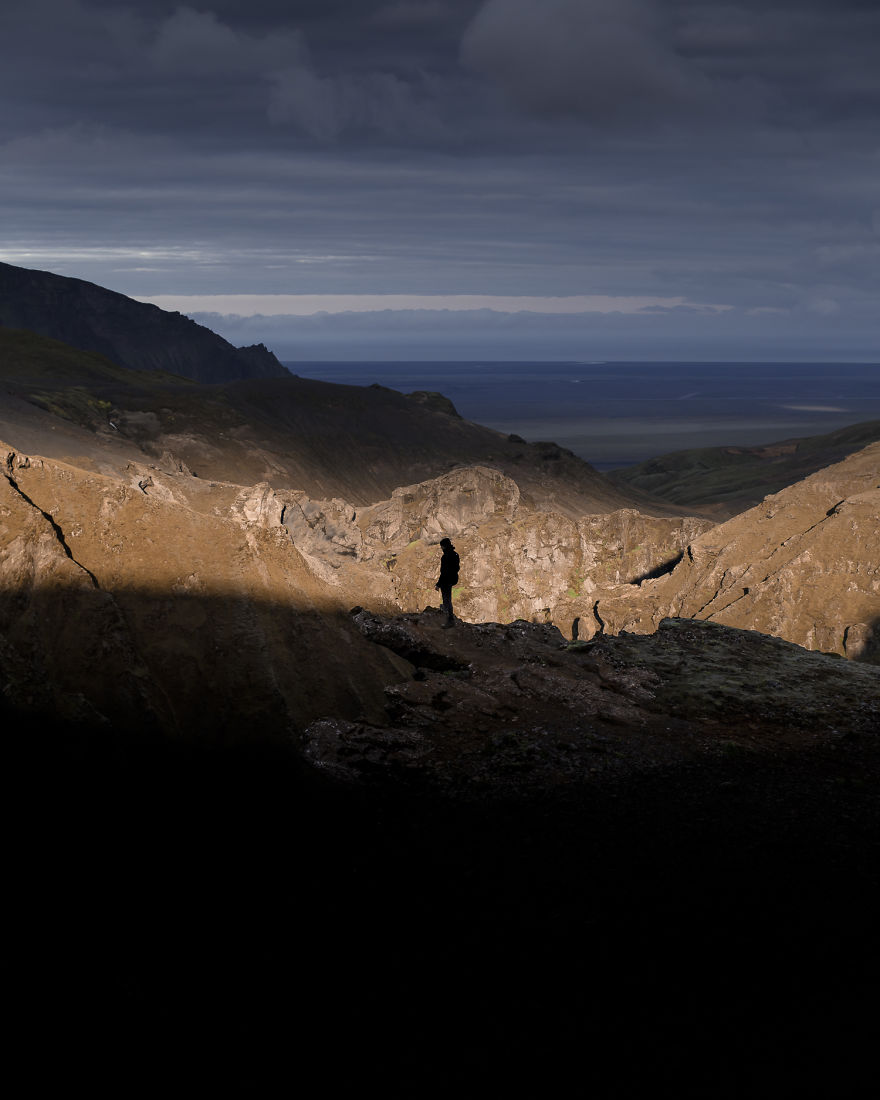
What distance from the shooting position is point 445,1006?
1434 cm

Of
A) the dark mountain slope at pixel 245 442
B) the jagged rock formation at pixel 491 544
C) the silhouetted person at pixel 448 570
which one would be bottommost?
the jagged rock formation at pixel 491 544

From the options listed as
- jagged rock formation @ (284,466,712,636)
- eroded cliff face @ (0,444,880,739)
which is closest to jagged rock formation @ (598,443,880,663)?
jagged rock formation @ (284,466,712,636)

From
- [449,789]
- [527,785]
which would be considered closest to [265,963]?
[449,789]

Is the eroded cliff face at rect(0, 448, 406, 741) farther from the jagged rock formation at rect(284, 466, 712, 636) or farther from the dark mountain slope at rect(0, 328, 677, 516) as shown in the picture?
the dark mountain slope at rect(0, 328, 677, 516)

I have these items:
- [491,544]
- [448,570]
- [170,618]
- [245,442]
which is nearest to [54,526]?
[170,618]

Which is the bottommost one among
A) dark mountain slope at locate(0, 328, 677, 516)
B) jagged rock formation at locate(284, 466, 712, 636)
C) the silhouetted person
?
jagged rock formation at locate(284, 466, 712, 636)

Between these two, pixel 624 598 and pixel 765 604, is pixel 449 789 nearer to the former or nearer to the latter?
pixel 765 604

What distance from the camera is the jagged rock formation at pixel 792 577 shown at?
68000 millimetres

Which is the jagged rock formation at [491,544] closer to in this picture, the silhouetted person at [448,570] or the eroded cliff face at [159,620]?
the silhouetted person at [448,570]

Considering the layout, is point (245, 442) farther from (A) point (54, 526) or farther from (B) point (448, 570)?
(A) point (54, 526)

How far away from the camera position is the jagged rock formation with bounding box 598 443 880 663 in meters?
68.0

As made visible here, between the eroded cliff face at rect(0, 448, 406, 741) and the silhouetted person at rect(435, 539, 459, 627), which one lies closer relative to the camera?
the eroded cliff face at rect(0, 448, 406, 741)

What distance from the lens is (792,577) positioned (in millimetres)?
70000

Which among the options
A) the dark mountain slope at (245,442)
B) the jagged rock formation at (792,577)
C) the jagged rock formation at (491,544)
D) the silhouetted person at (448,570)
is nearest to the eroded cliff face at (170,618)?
the silhouetted person at (448,570)
